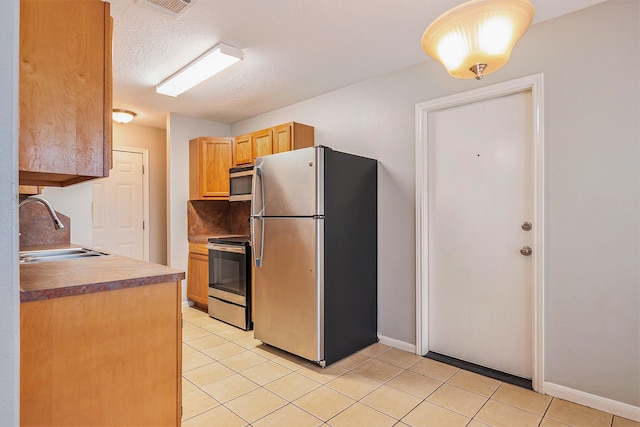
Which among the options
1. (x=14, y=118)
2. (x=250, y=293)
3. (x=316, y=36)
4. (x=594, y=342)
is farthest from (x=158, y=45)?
(x=594, y=342)

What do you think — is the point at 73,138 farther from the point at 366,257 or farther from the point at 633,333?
the point at 633,333

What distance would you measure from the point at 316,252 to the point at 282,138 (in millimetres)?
1534

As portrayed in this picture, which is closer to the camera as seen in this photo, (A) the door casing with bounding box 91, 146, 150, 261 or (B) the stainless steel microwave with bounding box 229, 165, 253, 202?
(B) the stainless steel microwave with bounding box 229, 165, 253, 202

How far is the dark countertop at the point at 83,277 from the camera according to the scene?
1.16 meters

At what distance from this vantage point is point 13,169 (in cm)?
78

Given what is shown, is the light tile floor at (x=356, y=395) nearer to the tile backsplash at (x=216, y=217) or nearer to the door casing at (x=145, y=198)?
the tile backsplash at (x=216, y=217)

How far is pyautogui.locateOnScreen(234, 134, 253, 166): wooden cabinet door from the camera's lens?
13.3ft

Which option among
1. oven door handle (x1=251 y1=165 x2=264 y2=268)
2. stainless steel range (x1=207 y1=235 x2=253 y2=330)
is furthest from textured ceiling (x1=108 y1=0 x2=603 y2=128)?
stainless steel range (x1=207 y1=235 x2=253 y2=330)

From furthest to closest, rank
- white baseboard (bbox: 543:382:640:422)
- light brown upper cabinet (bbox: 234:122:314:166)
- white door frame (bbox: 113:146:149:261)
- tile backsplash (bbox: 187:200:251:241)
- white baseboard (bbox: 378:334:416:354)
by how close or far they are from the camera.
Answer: white door frame (bbox: 113:146:149:261) → tile backsplash (bbox: 187:200:251:241) → light brown upper cabinet (bbox: 234:122:314:166) → white baseboard (bbox: 378:334:416:354) → white baseboard (bbox: 543:382:640:422)

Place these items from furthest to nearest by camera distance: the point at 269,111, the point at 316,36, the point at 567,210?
the point at 269,111 < the point at 316,36 < the point at 567,210

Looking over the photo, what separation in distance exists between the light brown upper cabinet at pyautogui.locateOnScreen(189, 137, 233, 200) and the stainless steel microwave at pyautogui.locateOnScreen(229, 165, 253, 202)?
9.7 inches

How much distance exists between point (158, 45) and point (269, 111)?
1800 mm

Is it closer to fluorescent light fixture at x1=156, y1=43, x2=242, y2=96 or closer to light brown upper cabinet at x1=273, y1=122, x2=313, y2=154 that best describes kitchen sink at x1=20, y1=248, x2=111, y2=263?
fluorescent light fixture at x1=156, y1=43, x2=242, y2=96

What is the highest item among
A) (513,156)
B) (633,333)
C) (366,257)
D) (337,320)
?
(513,156)
